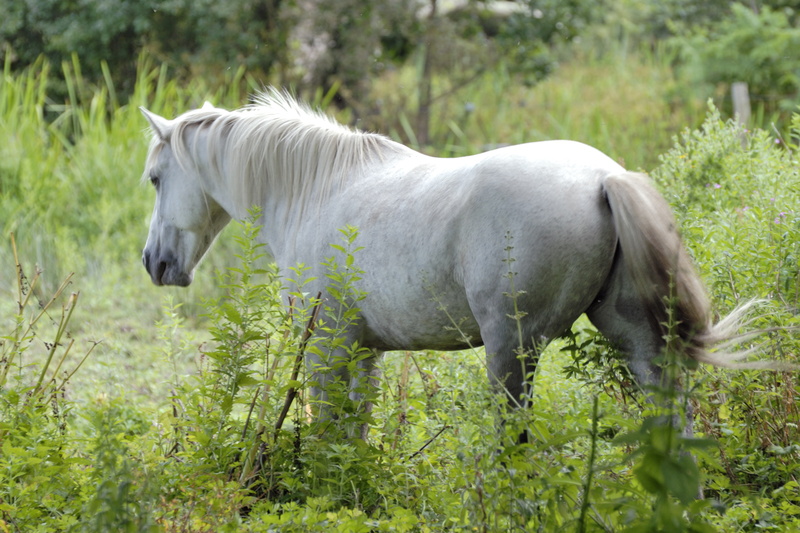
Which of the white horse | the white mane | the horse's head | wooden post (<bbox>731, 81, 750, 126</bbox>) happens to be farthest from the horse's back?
wooden post (<bbox>731, 81, 750, 126</bbox>)

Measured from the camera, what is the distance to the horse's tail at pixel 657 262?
7.00 feet

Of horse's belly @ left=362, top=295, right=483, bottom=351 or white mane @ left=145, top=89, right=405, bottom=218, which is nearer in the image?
horse's belly @ left=362, top=295, right=483, bottom=351

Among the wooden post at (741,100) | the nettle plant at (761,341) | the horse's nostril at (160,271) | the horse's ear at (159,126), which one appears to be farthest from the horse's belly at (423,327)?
the wooden post at (741,100)

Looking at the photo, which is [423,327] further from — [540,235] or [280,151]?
[280,151]

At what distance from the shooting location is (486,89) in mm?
11414

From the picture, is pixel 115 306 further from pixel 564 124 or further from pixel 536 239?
pixel 564 124

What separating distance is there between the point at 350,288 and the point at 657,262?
970 mm

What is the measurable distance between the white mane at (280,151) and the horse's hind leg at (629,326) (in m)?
1.12

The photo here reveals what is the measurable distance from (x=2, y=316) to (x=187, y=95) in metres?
4.50

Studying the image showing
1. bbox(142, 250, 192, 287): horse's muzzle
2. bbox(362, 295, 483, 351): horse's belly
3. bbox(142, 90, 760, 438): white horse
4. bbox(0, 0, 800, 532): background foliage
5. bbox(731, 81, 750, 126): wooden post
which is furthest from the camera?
bbox(731, 81, 750, 126): wooden post

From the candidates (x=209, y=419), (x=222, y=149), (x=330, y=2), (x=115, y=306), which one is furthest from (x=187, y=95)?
(x=209, y=419)

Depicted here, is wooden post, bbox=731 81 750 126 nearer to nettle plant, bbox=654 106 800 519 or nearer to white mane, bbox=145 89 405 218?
nettle plant, bbox=654 106 800 519

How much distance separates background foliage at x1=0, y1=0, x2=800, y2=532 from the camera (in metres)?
2.10

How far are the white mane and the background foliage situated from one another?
20.4 inches
